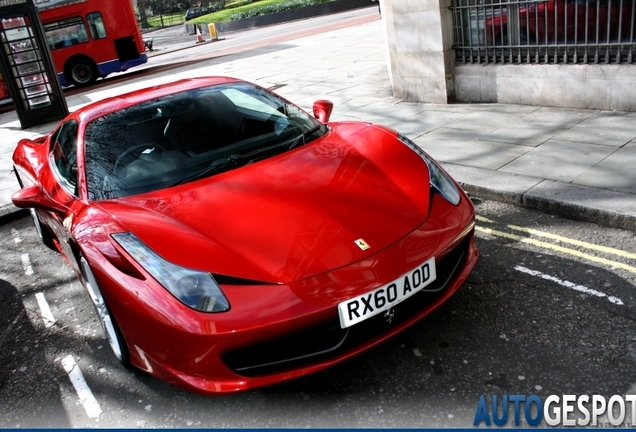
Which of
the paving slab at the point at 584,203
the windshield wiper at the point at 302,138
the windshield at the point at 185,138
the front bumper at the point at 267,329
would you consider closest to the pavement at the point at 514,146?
the paving slab at the point at 584,203

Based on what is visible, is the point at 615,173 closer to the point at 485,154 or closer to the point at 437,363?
the point at 485,154

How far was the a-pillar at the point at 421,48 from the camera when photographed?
7.72 m

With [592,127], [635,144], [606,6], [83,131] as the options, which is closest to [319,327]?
[83,131]

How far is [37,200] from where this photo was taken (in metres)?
3.66

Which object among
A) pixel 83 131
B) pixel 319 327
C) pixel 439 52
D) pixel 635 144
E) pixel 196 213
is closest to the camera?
pixel 319 327

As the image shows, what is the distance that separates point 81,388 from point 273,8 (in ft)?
123

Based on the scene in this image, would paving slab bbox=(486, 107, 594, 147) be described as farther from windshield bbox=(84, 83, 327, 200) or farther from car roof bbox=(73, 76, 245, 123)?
car roof bbox=(73, 76, 245, 123)

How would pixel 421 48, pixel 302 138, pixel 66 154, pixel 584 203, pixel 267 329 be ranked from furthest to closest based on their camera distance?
1. pixel 421 48
2. pixel 584 203
3. pixel 66 154
4. pixel 302 138
5. pixel 267 329

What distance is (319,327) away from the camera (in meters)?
2.47

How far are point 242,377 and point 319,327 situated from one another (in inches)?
15.5

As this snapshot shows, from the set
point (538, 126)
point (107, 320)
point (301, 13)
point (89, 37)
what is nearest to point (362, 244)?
point (107, 320)

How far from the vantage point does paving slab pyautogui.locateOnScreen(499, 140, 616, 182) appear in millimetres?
4852

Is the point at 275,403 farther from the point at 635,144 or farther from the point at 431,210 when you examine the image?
the point at 635,144

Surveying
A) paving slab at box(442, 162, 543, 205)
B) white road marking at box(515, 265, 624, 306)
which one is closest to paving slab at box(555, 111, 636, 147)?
paving slab at box(442, 162, 543, 205)
